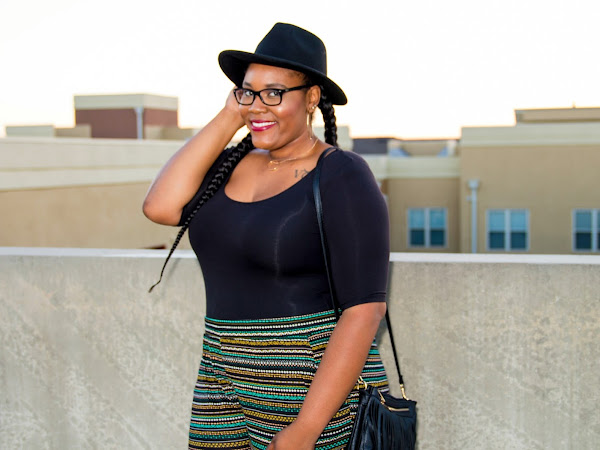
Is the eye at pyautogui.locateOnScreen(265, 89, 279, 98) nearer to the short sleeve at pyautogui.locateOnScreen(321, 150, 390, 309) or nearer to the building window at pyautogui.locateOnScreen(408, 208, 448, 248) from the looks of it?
the short sleeve at pyautogui.locateOnScreen(321, 150, 390, 309)

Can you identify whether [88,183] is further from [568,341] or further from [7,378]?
[568,341]

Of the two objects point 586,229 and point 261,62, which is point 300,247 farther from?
point 586,229

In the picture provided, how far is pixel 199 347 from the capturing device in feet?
12.1

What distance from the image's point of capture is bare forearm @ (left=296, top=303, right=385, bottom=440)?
2.23m

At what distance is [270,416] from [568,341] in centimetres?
149

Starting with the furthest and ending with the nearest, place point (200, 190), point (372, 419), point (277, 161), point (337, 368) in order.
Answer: point (200, 190), point (277, 161), point (372, 419), point (337, 368)

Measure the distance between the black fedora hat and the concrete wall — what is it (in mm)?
1169

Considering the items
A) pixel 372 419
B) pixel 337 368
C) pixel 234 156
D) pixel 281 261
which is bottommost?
pixel 372 419

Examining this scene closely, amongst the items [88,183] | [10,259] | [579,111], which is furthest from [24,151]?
[579,111]

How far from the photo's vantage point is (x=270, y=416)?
95.7 inches

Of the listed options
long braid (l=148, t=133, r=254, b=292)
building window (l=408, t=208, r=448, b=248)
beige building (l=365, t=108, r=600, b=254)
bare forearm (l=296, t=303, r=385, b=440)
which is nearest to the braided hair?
long braid (l=148, t=133, r=254, b=292)

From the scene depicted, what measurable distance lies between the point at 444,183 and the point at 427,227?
1.86m

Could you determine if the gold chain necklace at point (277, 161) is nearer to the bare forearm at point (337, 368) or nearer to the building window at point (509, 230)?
the bare forearm at point (337, 368)

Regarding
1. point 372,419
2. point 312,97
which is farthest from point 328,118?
point 372,419
